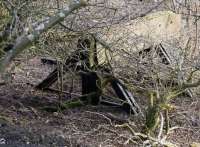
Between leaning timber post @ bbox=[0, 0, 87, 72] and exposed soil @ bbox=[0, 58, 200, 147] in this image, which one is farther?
exposed soil @ bbox=[0, 58, 200, 147]

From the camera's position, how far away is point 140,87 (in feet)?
22.0

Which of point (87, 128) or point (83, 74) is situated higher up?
point (83, 74)

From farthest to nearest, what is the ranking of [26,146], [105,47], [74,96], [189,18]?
[74,96]
[189,18]
[105,47]
[26,146]

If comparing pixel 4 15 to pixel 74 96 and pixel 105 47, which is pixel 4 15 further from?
pixel 74 96

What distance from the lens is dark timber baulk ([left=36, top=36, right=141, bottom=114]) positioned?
6.89m

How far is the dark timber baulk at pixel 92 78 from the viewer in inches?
271

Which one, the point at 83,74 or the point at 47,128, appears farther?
the point at 83,74

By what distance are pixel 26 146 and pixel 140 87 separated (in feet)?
5.39

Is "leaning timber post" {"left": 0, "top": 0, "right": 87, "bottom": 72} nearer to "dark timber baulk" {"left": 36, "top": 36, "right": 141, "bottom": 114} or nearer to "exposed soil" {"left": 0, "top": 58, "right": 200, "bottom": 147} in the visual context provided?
"exposed soil" {"left": 0, "top": 58, "right": 200, "bottom": 147}

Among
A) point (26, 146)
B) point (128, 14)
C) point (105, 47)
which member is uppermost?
point (128, 14)

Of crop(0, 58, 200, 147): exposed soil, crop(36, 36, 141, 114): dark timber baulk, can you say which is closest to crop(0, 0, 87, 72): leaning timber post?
crop(0, 58, 200, 147): exposed soil

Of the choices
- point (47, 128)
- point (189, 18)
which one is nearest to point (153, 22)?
point (189, 18)

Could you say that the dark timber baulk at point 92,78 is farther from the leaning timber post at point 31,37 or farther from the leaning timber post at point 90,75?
the leaning timber post at point 31,37

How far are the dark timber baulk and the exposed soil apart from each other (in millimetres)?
145
